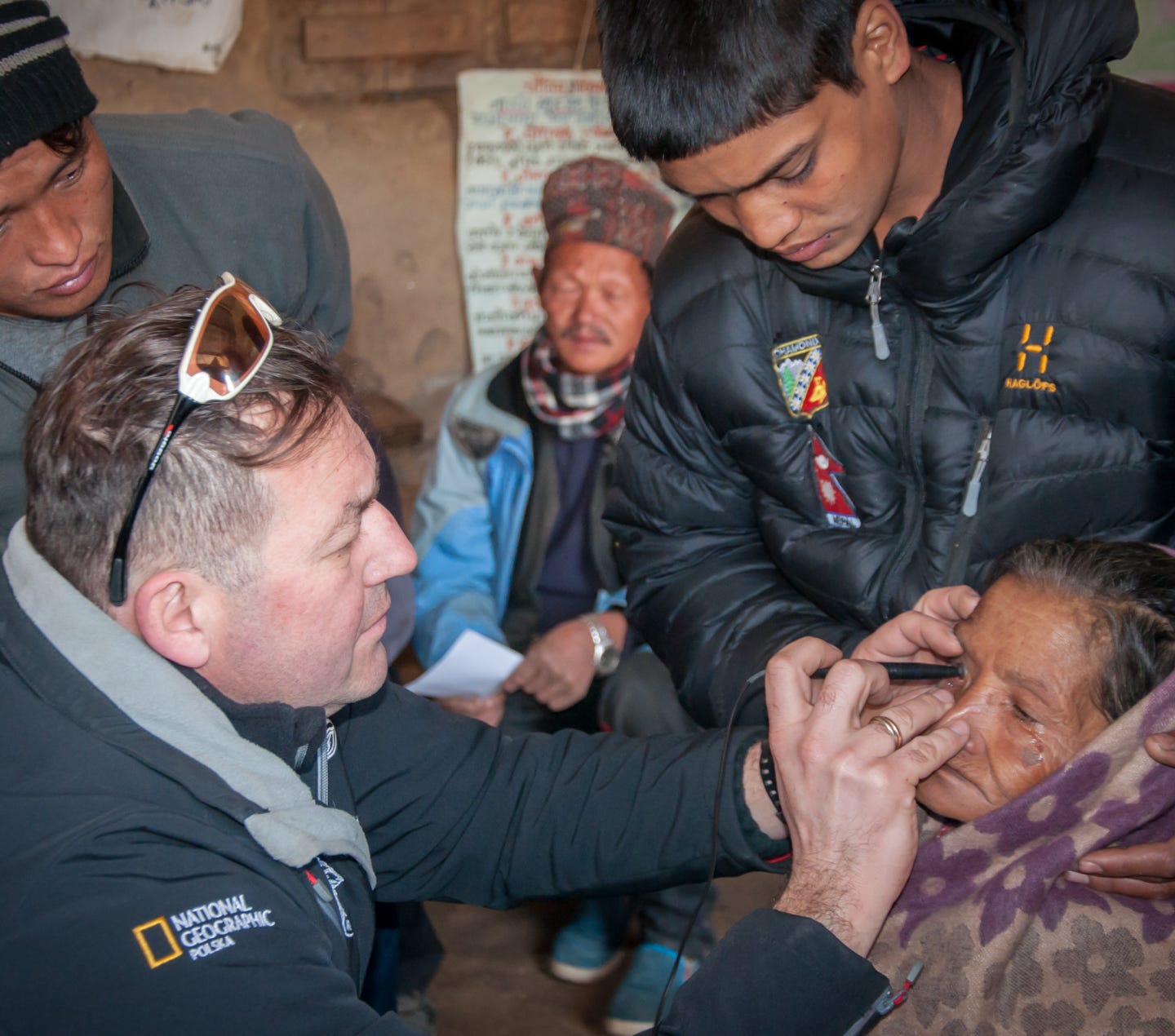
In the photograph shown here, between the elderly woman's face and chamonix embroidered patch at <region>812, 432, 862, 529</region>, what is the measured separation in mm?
310

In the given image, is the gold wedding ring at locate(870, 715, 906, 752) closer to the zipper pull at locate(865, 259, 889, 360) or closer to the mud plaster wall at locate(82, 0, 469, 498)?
the zipper pull at locate(865, 259, 889, 360)

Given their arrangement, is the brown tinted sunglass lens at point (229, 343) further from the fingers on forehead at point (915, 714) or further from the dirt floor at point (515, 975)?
the dirt floor at point (515, 975)

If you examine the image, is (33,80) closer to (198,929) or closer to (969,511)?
(198,929)

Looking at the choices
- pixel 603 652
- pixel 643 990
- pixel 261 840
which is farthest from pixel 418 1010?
pixel 261 840

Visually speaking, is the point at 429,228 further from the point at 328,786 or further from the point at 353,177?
the point at 328,786

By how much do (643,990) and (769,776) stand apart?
131 cm

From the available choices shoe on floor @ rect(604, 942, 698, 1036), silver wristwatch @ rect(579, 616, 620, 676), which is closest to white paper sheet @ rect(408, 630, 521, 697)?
silver wristwatch @ rect(579, 616, 620, 676)

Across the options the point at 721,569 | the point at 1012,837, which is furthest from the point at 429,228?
the point at 1012,837

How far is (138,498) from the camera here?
1.35 metres

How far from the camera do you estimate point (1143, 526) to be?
5.86 feet

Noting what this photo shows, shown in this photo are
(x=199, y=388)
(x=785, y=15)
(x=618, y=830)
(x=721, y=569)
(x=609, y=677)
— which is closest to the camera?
(x=199, y=388)


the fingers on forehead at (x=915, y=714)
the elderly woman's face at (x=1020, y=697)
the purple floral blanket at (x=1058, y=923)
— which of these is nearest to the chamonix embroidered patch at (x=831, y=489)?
the elderly woman's face at (x=1020, y=697)

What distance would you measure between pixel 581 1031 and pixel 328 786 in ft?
4.86

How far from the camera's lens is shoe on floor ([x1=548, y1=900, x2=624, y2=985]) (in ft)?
9.69
